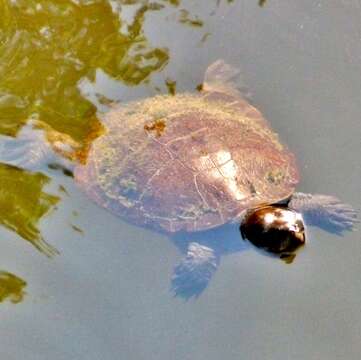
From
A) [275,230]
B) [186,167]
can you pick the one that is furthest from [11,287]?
[275,230]

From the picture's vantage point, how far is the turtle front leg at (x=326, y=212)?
3.63 m

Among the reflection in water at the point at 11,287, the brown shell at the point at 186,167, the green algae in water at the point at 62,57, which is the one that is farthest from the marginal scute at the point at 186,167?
the reflection in water at the point at 11,287

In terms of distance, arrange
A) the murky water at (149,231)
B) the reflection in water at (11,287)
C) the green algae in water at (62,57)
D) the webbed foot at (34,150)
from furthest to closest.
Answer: the green algae in water at (62,57) → the webbed foot at (34,150) → the reflection in water at (11,287) → the murky water at (149,231)

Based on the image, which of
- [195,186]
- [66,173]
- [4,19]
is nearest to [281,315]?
[195,186]

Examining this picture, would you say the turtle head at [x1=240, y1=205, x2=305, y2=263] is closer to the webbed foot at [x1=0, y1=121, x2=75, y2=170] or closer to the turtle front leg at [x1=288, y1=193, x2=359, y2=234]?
the turtle front leg at [x1=288, y1=193, x2=359, y2=234]

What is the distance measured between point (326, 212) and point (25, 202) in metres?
1.69

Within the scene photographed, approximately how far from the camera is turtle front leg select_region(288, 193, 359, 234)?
3.63 m

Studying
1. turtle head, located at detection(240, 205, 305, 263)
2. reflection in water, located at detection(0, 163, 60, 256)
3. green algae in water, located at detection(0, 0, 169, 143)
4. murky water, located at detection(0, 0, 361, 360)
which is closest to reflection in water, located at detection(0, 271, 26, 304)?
murky water, located at detection(0, 0, 361, 360)

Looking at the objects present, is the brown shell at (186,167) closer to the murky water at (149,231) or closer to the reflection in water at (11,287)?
the murky water at (149,231)

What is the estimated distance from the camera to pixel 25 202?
3.75 metres

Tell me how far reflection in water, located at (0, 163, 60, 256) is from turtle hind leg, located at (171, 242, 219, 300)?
27.4 inches

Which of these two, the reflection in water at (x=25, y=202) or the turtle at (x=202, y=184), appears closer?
the turtle at (x=202, y=184)

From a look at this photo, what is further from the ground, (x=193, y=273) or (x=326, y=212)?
(x=326, y=212)

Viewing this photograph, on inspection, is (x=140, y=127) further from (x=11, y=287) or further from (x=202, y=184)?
(x=11, y=287)
